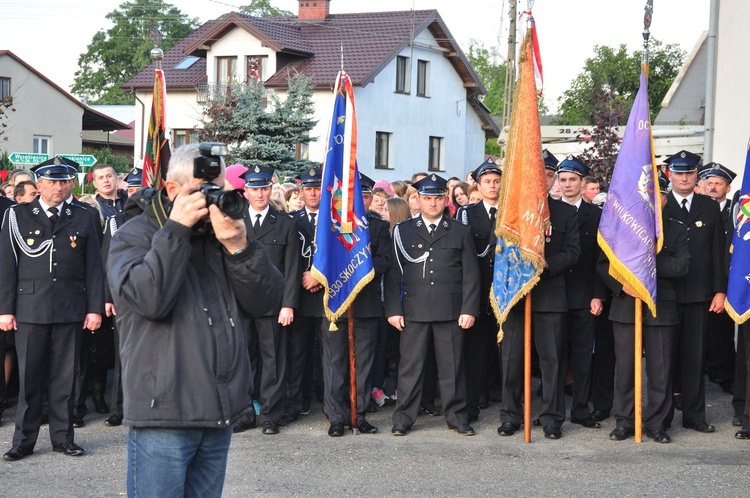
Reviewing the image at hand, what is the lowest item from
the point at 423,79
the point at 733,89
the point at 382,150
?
the point at 733,89

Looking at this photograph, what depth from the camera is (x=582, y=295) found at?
915 cm

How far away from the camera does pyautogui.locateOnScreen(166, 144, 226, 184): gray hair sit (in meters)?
4.00

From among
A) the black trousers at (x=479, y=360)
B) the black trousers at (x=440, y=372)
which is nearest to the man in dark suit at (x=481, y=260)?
the black trousers at (x=479, y=360)

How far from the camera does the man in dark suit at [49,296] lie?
7891 millimetres

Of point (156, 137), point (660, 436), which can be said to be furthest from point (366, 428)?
point (156, 137)

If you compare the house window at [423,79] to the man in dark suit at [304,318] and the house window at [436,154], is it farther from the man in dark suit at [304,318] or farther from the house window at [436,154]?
the man in dark suit at [304,318]

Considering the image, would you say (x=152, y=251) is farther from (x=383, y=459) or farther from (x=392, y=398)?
(x=392, y=398)

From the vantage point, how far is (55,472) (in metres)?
7.32

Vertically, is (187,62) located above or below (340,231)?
above

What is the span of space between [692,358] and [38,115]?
148 ft

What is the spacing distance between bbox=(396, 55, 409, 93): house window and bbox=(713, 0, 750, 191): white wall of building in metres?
27.4

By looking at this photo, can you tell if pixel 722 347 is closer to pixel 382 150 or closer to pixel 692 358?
pixel 692 358

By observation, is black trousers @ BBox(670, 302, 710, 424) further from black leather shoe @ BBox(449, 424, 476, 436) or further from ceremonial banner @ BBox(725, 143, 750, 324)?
black leather shoe @ BBox(449, 424, 476, 436)

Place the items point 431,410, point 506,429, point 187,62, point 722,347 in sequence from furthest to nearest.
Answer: point 187,62 → point 722,347 → point 431,410 → point 506,429
